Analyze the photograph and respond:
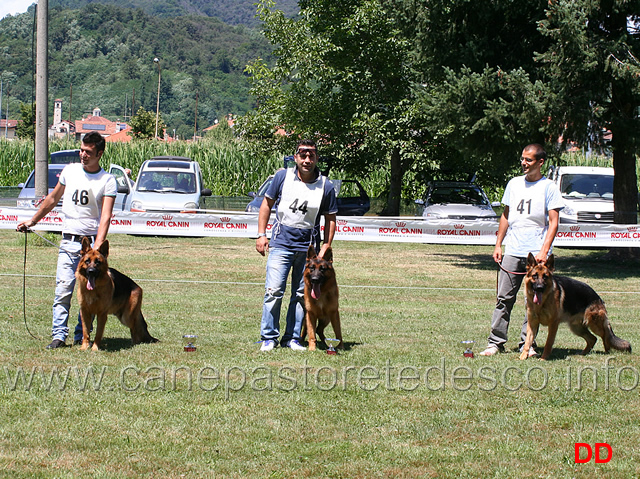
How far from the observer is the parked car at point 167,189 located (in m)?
21.6

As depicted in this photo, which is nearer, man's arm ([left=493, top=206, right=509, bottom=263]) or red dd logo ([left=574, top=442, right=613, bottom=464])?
red dd logo ([left=574, top=442, right=613, bottom=464])

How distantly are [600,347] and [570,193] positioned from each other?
14221 millimetres

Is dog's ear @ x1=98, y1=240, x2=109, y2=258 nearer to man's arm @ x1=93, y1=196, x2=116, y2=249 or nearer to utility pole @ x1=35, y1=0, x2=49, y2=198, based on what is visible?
man's arm @ x1=93, y1=196, x2=116, y2=249

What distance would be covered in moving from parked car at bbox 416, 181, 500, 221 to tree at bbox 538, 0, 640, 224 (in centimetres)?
487

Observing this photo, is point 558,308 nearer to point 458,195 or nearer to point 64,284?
point 64,284

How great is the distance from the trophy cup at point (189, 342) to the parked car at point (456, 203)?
14407 millimetres

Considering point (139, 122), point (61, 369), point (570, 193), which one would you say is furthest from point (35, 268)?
point (139, 122)

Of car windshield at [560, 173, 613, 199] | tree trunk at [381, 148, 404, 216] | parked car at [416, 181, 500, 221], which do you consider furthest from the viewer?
tree trunk at [381, 148, 404, 216]

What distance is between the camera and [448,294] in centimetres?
1315

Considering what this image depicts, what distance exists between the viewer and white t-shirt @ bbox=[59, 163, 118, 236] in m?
7.29

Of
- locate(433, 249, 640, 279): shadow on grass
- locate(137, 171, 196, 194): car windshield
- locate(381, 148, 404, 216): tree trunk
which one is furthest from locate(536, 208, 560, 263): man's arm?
locate(381, 148, 404, 216): tree trunk

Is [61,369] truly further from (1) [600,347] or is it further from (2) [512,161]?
(2) [512,161]

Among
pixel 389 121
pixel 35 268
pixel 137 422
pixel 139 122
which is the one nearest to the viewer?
pixel 137 422

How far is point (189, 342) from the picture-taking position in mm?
7766
